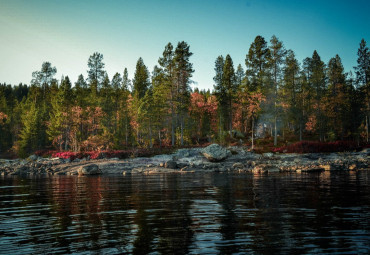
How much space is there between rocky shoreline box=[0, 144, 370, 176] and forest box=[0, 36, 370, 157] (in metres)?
7.30

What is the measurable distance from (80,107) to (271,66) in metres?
31.8

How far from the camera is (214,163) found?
3012cm

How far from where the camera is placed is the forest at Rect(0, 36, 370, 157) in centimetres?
4178

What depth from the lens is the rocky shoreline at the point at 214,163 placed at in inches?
976

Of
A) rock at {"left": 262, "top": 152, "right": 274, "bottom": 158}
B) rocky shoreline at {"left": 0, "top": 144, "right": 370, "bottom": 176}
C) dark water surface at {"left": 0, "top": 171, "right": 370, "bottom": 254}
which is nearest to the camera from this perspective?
dark water surface at {"left": 0, "top": 171, "right": 370, "bottom": 254}

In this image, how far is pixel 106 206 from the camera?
8.72 metres

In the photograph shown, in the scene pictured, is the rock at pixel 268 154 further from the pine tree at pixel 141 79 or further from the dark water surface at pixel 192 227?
the pine tree at pixel 141 79

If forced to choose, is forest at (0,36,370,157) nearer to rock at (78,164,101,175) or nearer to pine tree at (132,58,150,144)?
pine tree at (132,58,150,144)

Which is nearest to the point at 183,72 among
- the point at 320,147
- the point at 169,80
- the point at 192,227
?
the point at 169,80

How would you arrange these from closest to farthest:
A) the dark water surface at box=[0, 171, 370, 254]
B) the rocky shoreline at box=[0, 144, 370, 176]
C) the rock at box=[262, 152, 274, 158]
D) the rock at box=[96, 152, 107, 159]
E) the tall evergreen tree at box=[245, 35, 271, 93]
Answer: the dark water surface at box=[0, 171, 370, 254]
the rocky shoreline at box=[0, 144, 370, 176]
the rock at box=[262, 152, 274, 158]
the rock at box=[96, 152, 107, 159]
the tall evergreen tree at box=[245, 35, 271, 93]

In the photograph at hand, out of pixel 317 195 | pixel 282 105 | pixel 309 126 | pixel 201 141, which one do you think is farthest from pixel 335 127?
pixel 317 195

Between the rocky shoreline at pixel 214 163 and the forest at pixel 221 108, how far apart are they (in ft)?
23.9

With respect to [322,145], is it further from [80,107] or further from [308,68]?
[80,107]

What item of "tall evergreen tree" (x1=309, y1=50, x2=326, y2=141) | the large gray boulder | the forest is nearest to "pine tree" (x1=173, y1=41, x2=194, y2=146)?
the forest
